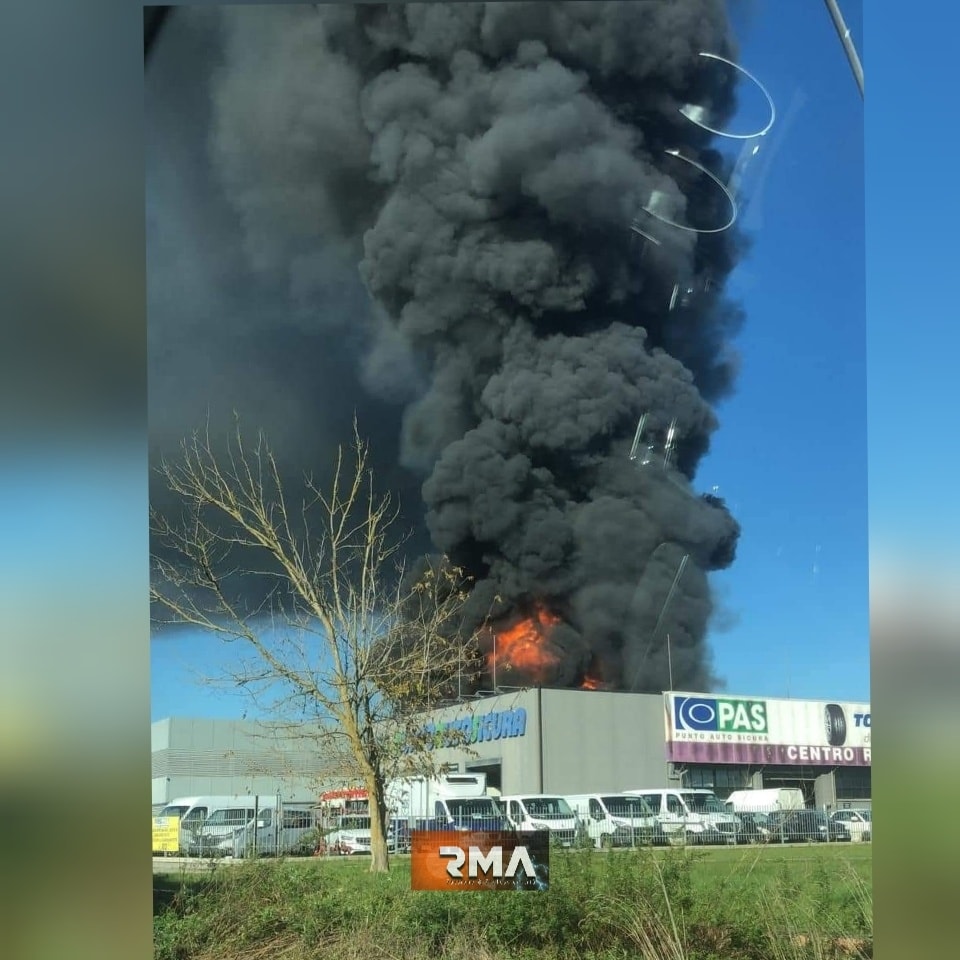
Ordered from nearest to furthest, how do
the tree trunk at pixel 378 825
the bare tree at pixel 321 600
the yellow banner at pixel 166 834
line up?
the yellow banner at pixel 166 834 → the tree trunk at pixel 378 825 → the bare tree at pixel 321 600

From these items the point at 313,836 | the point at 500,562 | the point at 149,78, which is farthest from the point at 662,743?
the point at 149,78

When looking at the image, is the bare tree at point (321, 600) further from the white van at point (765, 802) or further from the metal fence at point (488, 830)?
the white van at point (765, 802)

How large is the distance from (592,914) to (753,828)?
0.81 m

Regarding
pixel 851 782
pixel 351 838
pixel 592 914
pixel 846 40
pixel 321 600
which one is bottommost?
pixel 592 914

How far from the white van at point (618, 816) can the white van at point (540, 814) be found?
0.14 feet

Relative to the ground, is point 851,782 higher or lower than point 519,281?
lower

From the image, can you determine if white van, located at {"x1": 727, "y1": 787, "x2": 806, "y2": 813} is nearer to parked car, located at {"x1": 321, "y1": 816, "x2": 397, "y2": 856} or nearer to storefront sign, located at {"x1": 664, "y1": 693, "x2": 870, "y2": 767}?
storefront sign, located at {"x1": 664, "y1": 693, "x2": 870, "y2": 767}

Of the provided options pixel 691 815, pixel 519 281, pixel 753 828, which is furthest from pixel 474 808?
pixel 519 281

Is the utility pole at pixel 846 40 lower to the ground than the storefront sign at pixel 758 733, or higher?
higher

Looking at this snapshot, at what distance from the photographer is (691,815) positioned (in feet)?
15.8

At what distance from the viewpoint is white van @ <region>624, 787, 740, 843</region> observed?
4.80 m

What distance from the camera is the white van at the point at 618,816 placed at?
4.77m

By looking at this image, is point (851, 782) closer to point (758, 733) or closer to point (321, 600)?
point (758, 733)

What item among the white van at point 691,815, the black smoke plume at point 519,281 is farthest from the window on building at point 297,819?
the white van at point 691,815
